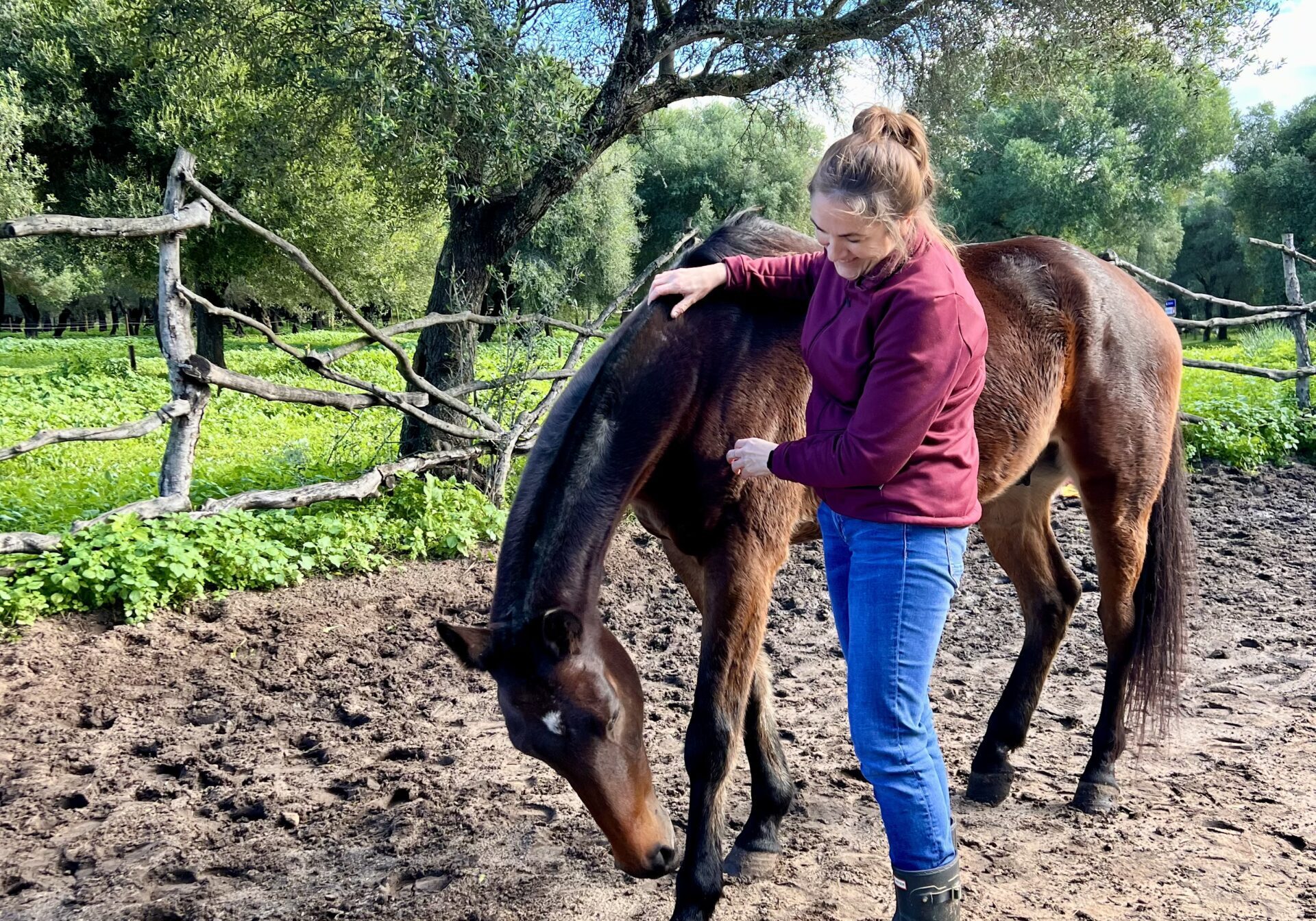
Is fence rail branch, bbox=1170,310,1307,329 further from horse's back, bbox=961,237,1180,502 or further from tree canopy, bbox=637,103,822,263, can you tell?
tree canopy, bbox=637,103,822,263

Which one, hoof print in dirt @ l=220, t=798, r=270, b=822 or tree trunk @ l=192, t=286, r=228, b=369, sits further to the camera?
tree trunk @ l=192, t=286, r=228, b=369

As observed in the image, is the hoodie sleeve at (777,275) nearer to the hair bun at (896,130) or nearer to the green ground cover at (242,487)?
the hair bun at (896,130)

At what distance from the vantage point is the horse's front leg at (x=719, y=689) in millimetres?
2545

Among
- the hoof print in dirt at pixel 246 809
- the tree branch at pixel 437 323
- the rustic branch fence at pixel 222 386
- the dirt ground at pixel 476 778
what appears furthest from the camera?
the tree branch at pixel 437 323

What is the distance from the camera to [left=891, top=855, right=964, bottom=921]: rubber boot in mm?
1915

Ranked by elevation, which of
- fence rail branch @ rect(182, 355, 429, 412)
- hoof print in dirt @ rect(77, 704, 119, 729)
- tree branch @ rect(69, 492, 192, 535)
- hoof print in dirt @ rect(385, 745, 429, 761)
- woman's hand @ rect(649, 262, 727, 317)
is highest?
woman's hand @ rect(649, 262, 727, 317)

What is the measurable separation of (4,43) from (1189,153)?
111ft

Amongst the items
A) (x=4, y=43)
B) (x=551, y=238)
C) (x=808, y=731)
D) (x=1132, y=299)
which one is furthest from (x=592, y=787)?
(x=551, y=238)

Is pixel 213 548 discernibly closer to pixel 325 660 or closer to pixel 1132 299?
pixel 325 660

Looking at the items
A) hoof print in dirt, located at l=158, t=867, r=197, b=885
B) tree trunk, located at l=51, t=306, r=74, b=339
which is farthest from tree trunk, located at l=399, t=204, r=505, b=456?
tree trunk, located at l=51, t=306, r=74, b=339

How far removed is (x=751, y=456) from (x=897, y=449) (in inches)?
15.3

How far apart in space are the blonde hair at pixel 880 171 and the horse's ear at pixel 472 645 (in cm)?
133

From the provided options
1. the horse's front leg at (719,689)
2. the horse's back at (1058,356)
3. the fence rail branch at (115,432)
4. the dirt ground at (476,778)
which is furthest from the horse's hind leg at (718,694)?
the fence rail branch at (115,432)

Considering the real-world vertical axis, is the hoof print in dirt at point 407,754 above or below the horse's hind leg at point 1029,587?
below
